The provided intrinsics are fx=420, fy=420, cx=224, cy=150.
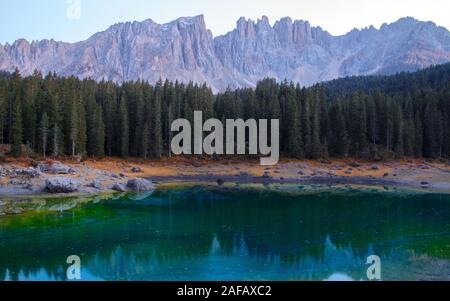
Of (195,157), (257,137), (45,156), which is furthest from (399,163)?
(45,156)

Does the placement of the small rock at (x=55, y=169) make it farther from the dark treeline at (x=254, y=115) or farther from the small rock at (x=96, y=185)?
the dark treeline at (x=254, y=115)

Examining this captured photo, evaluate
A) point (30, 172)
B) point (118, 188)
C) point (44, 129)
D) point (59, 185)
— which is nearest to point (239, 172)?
point (118, 188)

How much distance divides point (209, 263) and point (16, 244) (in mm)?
11443

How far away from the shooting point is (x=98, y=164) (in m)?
67.8

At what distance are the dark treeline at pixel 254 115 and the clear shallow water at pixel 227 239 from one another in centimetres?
3578

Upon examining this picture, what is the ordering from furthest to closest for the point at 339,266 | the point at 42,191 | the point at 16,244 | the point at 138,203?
the point at 42,191
the point at 138,203
the point at 16,244
the point at 339,266

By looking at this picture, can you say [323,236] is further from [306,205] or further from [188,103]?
[188,103]

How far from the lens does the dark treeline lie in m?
75.3

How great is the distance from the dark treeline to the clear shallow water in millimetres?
35777

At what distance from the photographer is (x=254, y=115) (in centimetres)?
9244

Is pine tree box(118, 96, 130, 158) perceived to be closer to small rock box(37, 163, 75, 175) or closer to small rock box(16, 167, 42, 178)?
small rock box(37, 163, 75, 175)

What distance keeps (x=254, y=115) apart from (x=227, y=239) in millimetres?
67113

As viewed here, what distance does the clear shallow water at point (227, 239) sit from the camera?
1984 centimetres

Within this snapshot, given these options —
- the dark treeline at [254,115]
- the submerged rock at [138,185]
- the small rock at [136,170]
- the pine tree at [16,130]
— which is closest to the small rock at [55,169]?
the submerged rock at [138,185]
